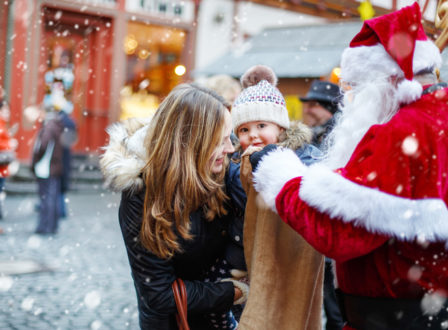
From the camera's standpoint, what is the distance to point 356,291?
2.02 meters

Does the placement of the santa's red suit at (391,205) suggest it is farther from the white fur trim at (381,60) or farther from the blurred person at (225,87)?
the blurred person at (225,87)

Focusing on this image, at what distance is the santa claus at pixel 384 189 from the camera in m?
1.81

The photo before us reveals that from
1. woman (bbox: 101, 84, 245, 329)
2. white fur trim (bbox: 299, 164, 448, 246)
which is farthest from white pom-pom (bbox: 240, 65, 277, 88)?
white fur trim (bbox: 299, 164, 448, 246)

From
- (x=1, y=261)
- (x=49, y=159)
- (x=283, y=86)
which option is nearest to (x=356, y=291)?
(x=1, y=261)

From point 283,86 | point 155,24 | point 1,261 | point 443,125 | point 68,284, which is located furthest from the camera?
point 155,24

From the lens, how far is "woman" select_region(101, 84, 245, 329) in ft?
7.63

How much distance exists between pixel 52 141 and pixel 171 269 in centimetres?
648

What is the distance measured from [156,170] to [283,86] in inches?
229

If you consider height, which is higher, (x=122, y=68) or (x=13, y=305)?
(x=122, y=68)

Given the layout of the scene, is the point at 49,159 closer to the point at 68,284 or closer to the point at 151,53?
the point at 68,284

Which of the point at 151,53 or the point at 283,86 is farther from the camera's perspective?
the point at 151,53

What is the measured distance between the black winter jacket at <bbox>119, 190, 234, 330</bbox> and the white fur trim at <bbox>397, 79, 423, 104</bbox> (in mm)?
918

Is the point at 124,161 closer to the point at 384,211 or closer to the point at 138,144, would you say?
the point at 138,144

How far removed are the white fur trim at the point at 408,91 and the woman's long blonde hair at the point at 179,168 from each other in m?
0.75
